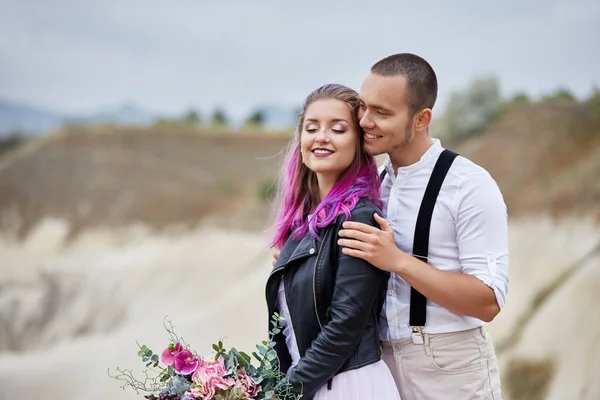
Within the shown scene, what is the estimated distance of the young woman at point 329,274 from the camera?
2176mm

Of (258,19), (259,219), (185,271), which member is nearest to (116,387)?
(185,271)

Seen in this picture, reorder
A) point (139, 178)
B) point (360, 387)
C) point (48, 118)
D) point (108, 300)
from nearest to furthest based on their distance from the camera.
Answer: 1. point (360, 387)
2. point (108, 300)
3. point (139, 178)
4. point (48, 118)

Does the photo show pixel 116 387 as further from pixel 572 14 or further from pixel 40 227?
pixel 572 14

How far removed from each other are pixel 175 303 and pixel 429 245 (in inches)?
465

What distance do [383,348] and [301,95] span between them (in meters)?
14.7

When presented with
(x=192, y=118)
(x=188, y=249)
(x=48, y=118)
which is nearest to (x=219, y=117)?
(x=192, y=118)

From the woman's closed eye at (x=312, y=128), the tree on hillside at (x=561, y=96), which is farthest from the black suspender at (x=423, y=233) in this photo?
the tree on hillside at (x=561, y=96)

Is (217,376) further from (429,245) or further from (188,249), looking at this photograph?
A: (188,249)

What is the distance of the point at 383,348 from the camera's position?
7.89 feet

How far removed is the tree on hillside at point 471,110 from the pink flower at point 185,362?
34.7 feet

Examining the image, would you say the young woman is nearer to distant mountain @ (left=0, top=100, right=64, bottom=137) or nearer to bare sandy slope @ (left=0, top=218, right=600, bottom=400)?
bare sandy slope @ (left=0, top=218, right=600, bottom=400)

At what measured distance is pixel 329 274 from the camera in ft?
7.27

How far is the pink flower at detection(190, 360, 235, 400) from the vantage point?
6.77 feet

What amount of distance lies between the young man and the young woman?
2.6 inches
